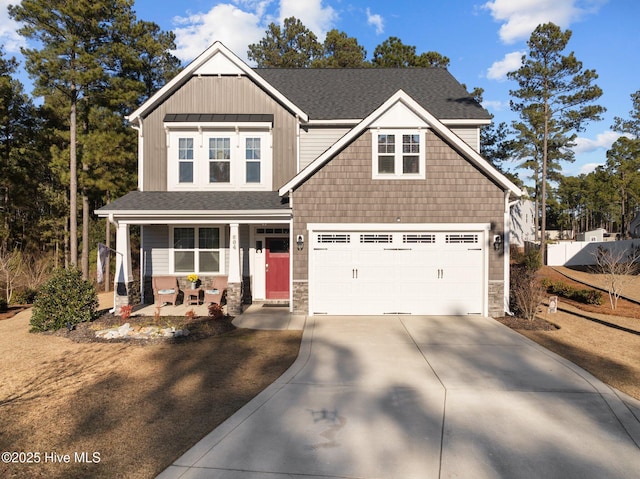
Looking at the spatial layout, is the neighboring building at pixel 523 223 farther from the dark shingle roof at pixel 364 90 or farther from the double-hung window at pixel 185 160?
the double-hung window at pixel 185 160

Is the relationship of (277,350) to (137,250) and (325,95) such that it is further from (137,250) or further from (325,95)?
(137,250)

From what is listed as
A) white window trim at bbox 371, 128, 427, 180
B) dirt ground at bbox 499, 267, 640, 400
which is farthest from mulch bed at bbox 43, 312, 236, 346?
dirt ground at bbox 499, 267, 640, 400

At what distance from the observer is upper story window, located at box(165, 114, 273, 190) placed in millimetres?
13797

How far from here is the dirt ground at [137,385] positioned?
4441 millimetres

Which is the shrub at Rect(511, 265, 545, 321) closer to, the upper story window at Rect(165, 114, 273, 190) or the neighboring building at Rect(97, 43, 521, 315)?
the neighboring building at Rect(97, 43, 521, 315)

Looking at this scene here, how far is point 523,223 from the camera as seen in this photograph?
49.2m

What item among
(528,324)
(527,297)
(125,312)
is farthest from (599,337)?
(125,312)

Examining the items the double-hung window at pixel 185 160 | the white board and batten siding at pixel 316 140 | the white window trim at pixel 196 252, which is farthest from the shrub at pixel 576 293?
the double-hung window at pixel 185 160

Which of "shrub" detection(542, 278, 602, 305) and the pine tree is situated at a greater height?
the pine tree

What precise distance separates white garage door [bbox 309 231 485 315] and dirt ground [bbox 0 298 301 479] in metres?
2.64

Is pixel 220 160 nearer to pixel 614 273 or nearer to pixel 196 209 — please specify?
pixel 196 209

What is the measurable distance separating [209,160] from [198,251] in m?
3.24

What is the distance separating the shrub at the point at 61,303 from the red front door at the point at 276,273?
553 centimetres

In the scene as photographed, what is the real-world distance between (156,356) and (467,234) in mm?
9090
